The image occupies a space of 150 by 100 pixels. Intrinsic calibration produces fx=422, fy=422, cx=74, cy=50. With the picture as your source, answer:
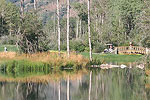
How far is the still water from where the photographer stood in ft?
73.9

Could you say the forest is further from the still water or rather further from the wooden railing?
the still water

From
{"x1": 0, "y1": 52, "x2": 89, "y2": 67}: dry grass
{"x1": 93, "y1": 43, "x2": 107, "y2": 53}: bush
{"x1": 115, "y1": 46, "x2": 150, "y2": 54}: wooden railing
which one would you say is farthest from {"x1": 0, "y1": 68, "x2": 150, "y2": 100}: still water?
{"x1": 115, "y1": 46, "x2": 150, "y2": 54}: wooden railing

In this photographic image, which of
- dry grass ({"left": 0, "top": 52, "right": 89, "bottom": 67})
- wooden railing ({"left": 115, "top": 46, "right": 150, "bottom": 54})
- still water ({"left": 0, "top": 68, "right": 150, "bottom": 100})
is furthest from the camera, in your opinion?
wooden railing ({"left": 115, "top": 46, "right": 150, "bottom": 54})

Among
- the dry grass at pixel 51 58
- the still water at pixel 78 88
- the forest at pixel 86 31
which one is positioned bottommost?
the still water at pixel 78 88

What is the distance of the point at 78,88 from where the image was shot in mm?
26250

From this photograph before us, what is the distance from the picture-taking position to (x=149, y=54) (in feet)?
100

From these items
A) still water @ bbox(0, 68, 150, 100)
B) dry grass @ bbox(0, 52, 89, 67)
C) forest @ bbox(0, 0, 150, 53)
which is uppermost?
forest @ bbox(0, 0, 150, 53)

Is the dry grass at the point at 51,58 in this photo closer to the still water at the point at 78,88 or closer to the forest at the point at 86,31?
the forest at the point at 86,31

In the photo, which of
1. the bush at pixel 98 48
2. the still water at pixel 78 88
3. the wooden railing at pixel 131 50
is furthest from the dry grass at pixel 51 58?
the wooden railing at pixel 131 50

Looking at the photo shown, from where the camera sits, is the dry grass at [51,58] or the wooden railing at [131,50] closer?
the dry grass at [51,58]

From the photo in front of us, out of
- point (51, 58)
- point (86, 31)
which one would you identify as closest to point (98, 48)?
point (86, 31)

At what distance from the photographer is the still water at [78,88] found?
22.5m

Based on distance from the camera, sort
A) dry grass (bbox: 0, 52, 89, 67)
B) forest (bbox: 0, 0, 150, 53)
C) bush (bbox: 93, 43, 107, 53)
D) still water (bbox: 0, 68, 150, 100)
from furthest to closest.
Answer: bush (bbox: 93, 43, 107, 53)
forest (bbox: 0, 0, 150, 53)
dry grass (bbox: 0, 52, 89, 67)
still water (bbox: 0, 68, 150, 100)

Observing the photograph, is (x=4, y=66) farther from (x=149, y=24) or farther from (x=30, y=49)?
(x=149, y=24)
